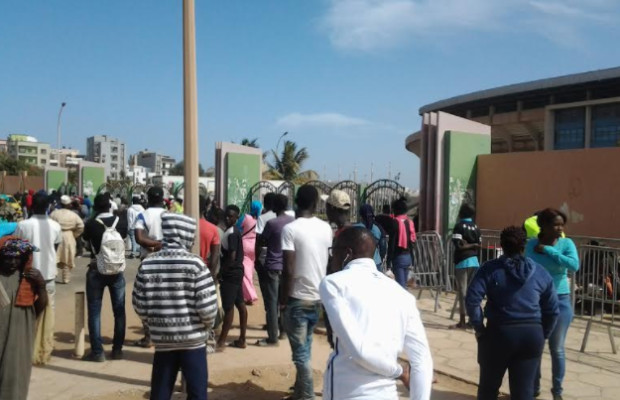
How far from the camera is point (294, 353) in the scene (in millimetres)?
4828

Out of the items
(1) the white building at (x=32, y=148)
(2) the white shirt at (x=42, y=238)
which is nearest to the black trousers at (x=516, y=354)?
(2) the white shirt at (x=42, y=238)

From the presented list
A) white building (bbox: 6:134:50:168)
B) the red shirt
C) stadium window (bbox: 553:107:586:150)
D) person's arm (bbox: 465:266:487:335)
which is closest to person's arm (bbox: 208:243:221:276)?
the red shirt

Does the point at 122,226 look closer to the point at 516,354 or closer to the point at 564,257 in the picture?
the point at 564,257

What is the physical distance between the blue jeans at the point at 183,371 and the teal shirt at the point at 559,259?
301 cm

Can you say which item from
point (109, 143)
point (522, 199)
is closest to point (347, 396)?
point (522, 199)

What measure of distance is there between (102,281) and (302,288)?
102 inches

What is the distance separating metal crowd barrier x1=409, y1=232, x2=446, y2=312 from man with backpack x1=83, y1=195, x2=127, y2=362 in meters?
5.07

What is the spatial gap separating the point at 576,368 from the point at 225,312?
3.88 meters

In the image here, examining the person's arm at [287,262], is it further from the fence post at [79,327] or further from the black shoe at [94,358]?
the fence post at [79,327]

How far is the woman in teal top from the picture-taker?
16.5 feet

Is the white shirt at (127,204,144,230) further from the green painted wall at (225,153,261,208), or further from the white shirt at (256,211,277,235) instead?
the white shirt at (256,211,277,235)

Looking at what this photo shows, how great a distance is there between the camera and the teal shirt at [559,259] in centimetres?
500

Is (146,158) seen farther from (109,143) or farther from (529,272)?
(529,272)

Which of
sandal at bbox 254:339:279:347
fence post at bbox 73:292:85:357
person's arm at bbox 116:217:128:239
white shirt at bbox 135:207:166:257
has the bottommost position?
sandal at bbox 254:339:279:347
